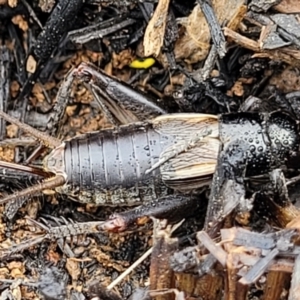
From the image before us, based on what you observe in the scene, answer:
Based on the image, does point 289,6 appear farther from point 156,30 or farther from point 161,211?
point 161,211

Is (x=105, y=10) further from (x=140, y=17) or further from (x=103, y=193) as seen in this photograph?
(x=103, y=193)

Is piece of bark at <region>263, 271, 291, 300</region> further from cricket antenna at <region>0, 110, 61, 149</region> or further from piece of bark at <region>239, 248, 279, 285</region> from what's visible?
cricket antenna at <region>0, 110, 61, 149</region>

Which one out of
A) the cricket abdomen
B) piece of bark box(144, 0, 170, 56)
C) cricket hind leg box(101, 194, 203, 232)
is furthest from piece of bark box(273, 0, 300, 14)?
cricket hind leg box(101, 194, 203, 232)

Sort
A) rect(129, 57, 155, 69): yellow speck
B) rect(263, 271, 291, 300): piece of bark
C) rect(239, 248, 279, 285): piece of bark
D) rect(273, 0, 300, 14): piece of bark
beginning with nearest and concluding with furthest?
rect(239, 248, 279, 285): piece of bark, rect(263, 271, 291, 300): piece of bark, rect(273, 0, 300, 14): piece of bark, rect(129, 57, 155, 69): yellow speck

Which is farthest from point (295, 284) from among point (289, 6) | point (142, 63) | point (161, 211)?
point (142, 63)

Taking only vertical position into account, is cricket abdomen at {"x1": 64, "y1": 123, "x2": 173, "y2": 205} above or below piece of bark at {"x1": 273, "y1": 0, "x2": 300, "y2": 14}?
below

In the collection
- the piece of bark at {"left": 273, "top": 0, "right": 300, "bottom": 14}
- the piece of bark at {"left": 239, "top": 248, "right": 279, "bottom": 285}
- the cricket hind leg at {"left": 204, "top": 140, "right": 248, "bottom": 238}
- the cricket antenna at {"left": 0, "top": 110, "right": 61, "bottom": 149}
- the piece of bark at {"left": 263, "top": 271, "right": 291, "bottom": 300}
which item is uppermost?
the piece of bark at {"left": 273, "top": 0, "right": 300, "bottom": 14}

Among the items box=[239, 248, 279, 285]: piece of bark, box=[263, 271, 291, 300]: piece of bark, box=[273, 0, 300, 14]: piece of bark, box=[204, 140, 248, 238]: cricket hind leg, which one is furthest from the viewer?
box=[273, 0, 300, 14]: piece of bark

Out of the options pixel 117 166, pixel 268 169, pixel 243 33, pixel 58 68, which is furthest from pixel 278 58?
pixel 58 68
